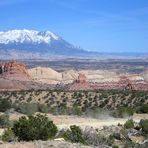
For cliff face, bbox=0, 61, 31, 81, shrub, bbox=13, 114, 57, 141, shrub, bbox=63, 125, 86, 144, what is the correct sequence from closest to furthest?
shrub, bbox=13, 114, 57, 141, shrub, bbox=63, 125, 86, 144, cliff face, bbox=0, 61, 31, 81

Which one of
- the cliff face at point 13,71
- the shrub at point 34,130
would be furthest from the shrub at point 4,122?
the cliff face at point 13,71

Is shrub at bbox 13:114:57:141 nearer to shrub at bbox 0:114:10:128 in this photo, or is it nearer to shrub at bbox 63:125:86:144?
shrub at bbox 63:125:86:144

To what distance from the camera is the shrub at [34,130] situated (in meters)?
24.3

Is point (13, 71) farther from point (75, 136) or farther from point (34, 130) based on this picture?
point (34, 130)

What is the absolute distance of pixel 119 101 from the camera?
68.2m

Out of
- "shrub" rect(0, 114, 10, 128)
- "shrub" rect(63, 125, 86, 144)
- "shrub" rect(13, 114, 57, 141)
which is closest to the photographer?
"shrub" rect(13, 114, 57, 141)

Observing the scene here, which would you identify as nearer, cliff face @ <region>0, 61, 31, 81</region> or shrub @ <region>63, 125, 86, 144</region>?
shrub @ <region>63, 125, 86, 144</region>

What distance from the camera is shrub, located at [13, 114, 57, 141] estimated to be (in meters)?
24.3

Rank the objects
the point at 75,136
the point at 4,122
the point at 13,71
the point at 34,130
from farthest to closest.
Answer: the point at 13,71 → the point at 4,122 → the point at 75,136 → the point at 34,130

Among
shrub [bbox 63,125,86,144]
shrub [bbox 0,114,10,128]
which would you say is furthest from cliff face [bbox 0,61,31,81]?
shrub [bbox 63,125,86,144]

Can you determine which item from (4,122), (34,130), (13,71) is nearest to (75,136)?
(34,130)

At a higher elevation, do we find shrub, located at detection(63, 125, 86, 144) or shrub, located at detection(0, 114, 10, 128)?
shrub, located at detection(63, 125, 86, 144)

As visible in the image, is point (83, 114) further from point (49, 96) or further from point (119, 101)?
point (49, 96)

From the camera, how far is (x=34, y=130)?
956 inches
